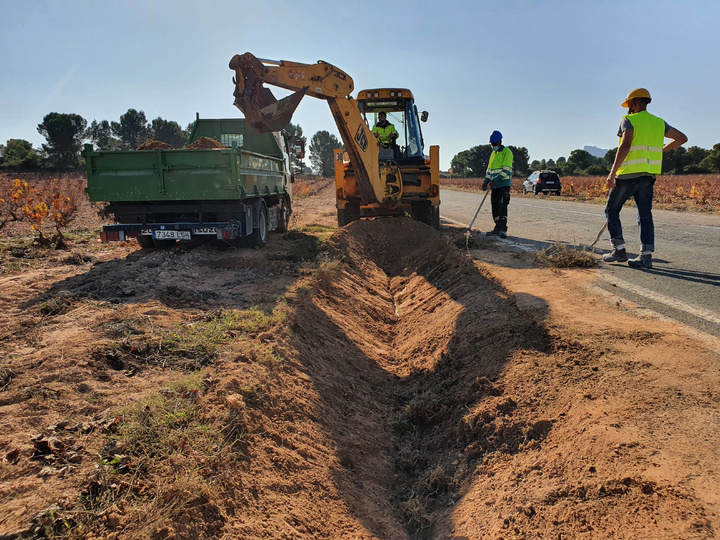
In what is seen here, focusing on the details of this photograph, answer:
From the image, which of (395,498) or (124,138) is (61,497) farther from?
(124,138)

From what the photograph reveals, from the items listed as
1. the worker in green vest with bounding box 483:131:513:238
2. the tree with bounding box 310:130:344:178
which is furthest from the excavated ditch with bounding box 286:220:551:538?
the tree with bounding box 310:130:344:178

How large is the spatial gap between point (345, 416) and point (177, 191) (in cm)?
558

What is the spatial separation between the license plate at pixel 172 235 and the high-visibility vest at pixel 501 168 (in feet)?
20.5

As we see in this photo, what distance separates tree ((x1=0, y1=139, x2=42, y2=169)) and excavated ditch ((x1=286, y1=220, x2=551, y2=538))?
145 ft

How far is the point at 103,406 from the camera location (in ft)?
9.26

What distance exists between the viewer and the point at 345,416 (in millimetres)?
3863

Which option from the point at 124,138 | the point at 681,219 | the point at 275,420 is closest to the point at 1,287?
the point at 275,420

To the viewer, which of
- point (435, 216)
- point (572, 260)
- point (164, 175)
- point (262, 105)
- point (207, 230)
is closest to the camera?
point (572, 260)

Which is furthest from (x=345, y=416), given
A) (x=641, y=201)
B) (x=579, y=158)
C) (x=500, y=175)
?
(x=579, y=158)

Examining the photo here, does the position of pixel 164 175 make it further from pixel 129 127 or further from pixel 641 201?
pixel 129 127

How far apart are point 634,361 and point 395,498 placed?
189 cm

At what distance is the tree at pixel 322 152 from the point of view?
3573 inches

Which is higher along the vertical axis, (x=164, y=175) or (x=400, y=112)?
(x=400, y=112)

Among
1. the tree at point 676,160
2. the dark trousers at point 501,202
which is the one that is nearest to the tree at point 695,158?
the tree at point 676,160
